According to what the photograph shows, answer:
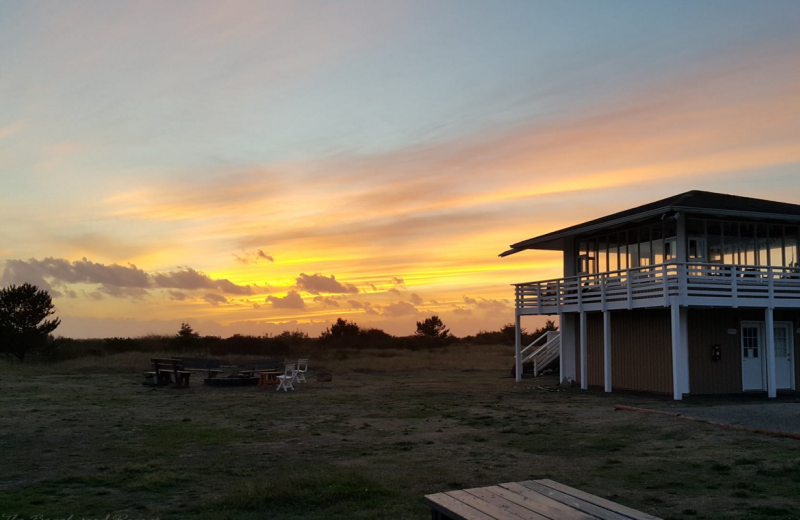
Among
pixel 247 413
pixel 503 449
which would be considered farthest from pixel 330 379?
pixel 503 449

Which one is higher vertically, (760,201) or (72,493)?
(760,201)

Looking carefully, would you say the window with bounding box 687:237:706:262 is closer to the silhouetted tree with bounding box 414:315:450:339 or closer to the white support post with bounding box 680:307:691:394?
the white support post with bounding box 680:307:691:394

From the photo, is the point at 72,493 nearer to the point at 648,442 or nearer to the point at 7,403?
the point at 648,442

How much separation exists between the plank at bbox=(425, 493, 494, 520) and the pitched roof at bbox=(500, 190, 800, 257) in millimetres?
16480

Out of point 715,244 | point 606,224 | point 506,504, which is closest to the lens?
point 506,504

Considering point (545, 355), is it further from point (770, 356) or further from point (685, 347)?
point (770, 356)

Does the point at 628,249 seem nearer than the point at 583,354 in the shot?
Yes

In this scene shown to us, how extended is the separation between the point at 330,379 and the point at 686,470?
20018 millimetres

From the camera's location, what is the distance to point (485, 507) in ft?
17.9

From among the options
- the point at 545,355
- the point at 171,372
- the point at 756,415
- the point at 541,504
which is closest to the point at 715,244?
the point at 756,415

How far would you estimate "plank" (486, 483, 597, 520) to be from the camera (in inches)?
202

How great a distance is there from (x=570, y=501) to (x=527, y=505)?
354 millimetres

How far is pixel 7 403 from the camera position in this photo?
65.7 ft

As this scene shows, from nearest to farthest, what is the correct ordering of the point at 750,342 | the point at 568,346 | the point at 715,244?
the point at 715,244 < the point at 750,342 < the point at 568,346
